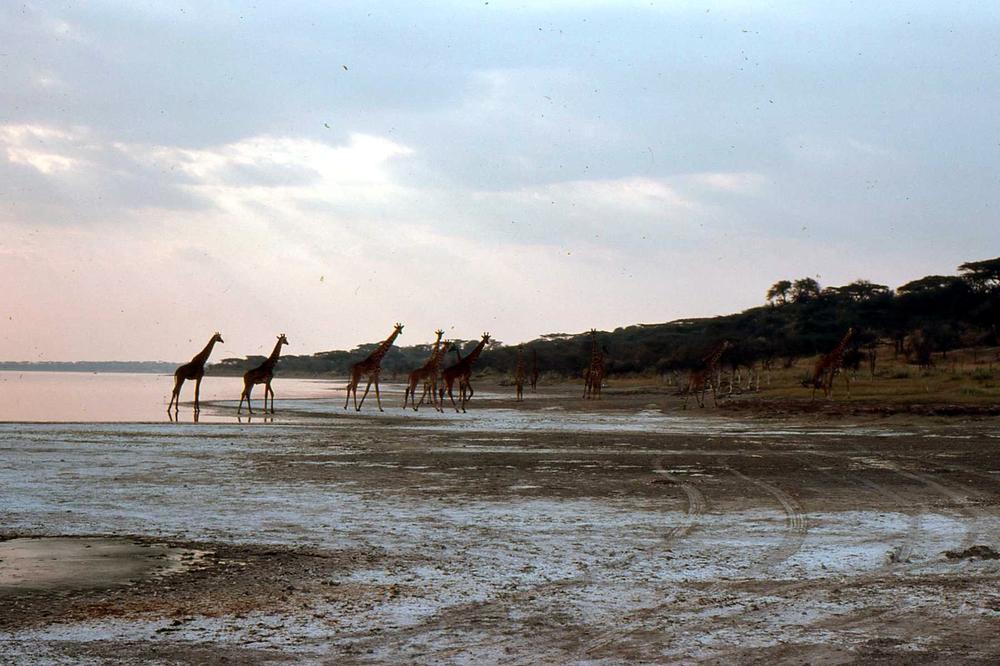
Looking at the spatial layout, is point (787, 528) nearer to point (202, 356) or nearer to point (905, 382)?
point (202, 356)

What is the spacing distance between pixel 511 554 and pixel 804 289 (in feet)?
294

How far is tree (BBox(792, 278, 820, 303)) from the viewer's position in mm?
90562

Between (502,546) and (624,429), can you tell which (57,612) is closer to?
(502,546)

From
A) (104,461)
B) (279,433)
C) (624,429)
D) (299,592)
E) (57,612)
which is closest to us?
(57,612)

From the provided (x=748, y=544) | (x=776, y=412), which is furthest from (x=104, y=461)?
(x=776, y=412)

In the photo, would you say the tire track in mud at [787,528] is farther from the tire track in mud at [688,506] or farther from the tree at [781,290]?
the tree at [781,290]

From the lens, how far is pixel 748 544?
883 cm

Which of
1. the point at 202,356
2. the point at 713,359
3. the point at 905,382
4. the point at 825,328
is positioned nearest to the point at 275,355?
the point at 202,356

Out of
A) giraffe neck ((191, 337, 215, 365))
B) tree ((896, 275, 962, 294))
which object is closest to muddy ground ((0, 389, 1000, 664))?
giraffe neck ((191, 337, 215, 365))

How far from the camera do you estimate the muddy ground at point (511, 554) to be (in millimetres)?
5812

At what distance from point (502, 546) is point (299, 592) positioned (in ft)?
7.32

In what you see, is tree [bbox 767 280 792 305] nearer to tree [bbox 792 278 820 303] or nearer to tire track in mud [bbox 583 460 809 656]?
tree [bbox 792 278 820 303]

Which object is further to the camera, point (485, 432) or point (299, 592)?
point (485, 432)

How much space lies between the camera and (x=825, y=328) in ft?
218
